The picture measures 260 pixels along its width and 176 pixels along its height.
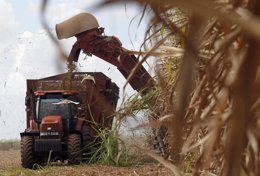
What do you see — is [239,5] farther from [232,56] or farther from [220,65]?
[220,65]

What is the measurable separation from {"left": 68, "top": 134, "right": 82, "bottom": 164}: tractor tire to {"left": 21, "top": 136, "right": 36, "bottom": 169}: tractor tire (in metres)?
0.78

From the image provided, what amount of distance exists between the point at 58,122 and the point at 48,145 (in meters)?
0.55

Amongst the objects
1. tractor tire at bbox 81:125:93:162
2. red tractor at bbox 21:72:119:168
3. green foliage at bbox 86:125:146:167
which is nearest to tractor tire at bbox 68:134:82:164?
red tractor at bbox 21:72:119:168

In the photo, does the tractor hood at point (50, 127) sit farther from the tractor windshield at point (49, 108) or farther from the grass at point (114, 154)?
the grass at point (114, 154)

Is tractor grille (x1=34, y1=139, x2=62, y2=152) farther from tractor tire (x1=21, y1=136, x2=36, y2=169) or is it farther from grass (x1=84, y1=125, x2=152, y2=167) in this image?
grass (x1=84, y1=125, x2=152, y2=167)

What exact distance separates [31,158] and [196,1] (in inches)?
444

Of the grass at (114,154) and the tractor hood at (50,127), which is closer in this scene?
the grass at (114,154)

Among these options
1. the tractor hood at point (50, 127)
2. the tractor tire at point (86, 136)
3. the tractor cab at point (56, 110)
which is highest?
the tractor cab at point (56, 110)

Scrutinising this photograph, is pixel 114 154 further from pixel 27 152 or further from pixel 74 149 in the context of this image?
pixel 27 152

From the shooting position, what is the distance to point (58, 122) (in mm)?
11664

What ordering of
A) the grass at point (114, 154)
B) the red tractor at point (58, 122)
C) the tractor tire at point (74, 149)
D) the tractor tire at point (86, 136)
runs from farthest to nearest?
the tractor tire at point (86, 136)
the red tractor at point (58, 122)
the tractor tire at point (74, 149)
the grass at point (114, 154)

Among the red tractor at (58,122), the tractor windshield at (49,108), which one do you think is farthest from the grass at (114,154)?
the tractor windshield at (49,108)

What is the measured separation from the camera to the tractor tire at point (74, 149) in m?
11.1

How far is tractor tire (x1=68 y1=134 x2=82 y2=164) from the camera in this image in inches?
435
